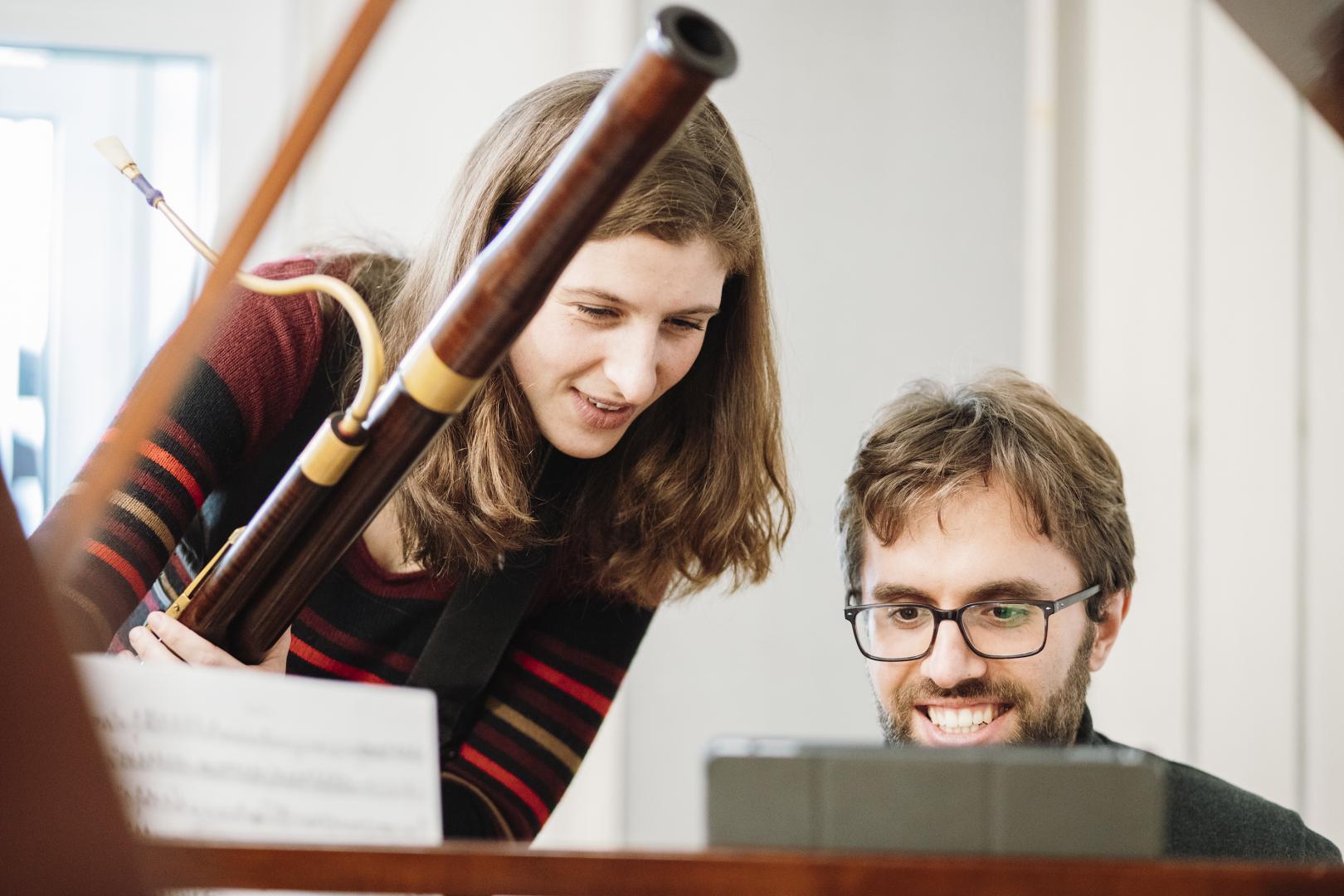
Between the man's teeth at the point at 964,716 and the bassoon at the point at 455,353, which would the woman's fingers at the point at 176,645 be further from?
the man's teeth at the point at 964,716

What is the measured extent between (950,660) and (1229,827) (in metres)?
0.25

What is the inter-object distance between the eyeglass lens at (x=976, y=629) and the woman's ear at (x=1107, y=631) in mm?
81

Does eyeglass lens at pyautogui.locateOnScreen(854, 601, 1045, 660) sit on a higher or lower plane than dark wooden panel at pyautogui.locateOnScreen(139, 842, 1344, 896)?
higher

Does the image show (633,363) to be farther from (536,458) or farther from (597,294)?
(536,458)

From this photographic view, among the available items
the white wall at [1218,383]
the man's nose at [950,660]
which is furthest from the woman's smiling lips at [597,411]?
the white wall at [1218,383]

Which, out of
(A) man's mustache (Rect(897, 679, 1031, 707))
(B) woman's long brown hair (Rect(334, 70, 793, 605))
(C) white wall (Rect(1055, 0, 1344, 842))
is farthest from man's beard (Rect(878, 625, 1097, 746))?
(C) white wall (Rect(1055, 0, 1344, 842))

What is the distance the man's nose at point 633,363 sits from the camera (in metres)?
0.90

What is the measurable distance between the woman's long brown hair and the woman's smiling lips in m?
0.07

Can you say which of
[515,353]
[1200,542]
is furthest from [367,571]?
[1200,542]

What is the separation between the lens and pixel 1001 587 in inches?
42.8

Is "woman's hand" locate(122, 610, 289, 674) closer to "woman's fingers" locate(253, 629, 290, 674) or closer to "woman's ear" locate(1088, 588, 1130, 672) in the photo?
"woman's fingers" locate(253, 629, 290, 674)

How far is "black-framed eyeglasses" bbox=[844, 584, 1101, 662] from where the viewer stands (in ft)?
3.53

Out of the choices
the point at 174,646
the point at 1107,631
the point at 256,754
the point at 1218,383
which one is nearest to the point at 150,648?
the point at 174,646

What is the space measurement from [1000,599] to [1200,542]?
3.20 ft
